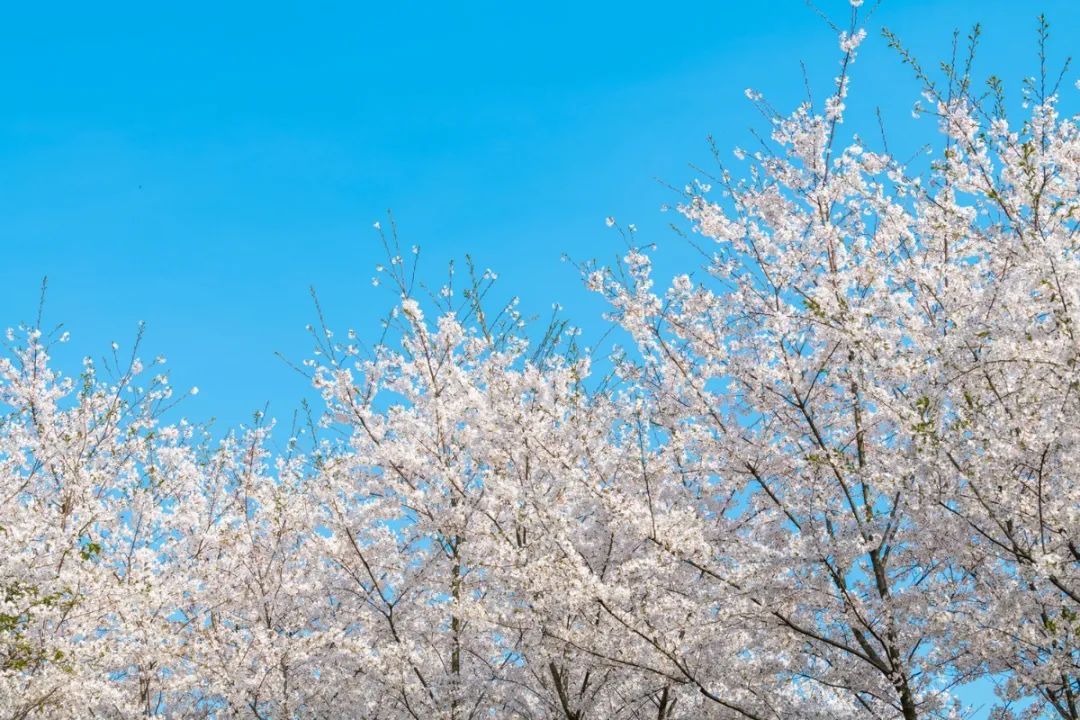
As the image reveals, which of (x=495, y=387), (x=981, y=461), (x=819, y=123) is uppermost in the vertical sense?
(x=819, y=123)

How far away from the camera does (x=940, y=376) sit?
6617 mm

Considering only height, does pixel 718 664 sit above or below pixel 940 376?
below

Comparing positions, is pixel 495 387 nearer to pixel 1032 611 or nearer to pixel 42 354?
pixel 1032 611

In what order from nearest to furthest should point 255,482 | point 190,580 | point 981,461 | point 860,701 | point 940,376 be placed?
point 981,461, point 940,376, point 860,701, point 190,580, point 255,482

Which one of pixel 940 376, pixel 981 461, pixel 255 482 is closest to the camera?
pixel 981 461

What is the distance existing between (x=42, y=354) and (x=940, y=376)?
11.1 meters

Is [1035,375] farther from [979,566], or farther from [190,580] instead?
[190,580]

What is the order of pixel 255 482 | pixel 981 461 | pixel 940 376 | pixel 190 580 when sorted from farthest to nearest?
pixel 255 482, pixel 190 580, pixel 940 376, pixel 981 461

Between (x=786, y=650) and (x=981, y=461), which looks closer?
(x=981, y=461)

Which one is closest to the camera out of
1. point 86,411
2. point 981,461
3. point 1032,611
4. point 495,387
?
point 981,461

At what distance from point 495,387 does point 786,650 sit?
3.80m

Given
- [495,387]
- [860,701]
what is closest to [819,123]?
[495,387]

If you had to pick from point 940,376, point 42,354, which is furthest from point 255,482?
point 940,376

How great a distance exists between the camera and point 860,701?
25.5 ft
